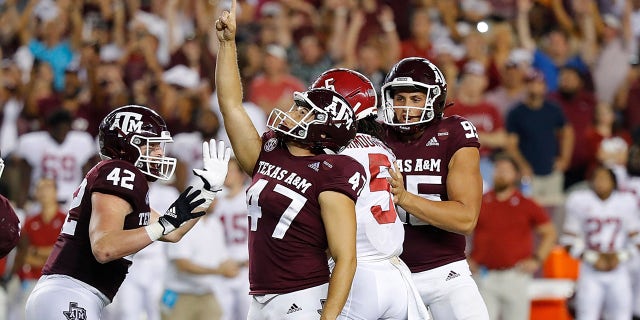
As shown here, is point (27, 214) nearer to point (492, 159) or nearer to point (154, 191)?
point (154, 191)

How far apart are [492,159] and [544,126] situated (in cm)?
71

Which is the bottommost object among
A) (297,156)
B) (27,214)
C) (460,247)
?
(27,214)

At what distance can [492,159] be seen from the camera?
12180mm

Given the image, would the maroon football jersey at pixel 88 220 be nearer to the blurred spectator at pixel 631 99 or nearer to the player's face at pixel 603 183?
the player's face at pixel 603 183

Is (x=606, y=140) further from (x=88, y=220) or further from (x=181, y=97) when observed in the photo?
(x=88, y=220)

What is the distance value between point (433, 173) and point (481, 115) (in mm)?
5537

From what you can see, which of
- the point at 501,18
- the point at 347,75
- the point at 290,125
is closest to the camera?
the point at 290,125

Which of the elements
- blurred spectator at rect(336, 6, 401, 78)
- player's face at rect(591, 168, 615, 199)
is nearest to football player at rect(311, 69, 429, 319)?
player's face at rect(591, 168, 615, 199)

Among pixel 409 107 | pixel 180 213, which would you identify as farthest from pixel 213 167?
pixel 409 107

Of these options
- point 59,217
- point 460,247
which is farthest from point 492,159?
point 460,247

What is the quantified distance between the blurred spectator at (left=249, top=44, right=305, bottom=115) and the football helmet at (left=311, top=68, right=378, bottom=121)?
599cm

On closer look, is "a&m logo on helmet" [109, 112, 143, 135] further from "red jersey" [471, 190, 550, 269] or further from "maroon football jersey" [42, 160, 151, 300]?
"red jersey" [471, 190, 550, 269]

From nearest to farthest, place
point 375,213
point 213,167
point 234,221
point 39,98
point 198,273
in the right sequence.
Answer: point 213,167 < point 375,213 < point 198,273 < point 234,221 < point 39,98

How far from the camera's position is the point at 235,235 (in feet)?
36.0
